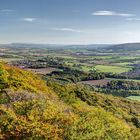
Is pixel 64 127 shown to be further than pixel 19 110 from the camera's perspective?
No

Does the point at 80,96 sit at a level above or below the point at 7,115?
below

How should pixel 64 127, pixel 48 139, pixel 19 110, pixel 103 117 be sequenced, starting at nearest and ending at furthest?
pixel 48 139 < pixel 64 127 < pixel 19 110 < pixel 103 117

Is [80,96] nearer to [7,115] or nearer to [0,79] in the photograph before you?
[0,79]

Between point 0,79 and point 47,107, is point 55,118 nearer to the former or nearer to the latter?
point 47,107

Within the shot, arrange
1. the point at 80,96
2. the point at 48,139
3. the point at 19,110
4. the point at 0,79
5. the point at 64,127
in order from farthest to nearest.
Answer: the point at 80,96, the point at 0,79, the point at 19,110, the point at 64,127, the point at 48,139

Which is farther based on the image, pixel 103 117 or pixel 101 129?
pixel 103 117

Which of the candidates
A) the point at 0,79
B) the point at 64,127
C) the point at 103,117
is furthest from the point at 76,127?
the point at 0,79

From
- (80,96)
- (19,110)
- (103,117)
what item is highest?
(19,110)

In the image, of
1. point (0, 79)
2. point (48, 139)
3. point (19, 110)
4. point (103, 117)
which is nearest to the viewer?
point (48, 139)

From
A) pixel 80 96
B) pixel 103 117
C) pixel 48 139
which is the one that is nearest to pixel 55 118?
pixel 48 139
